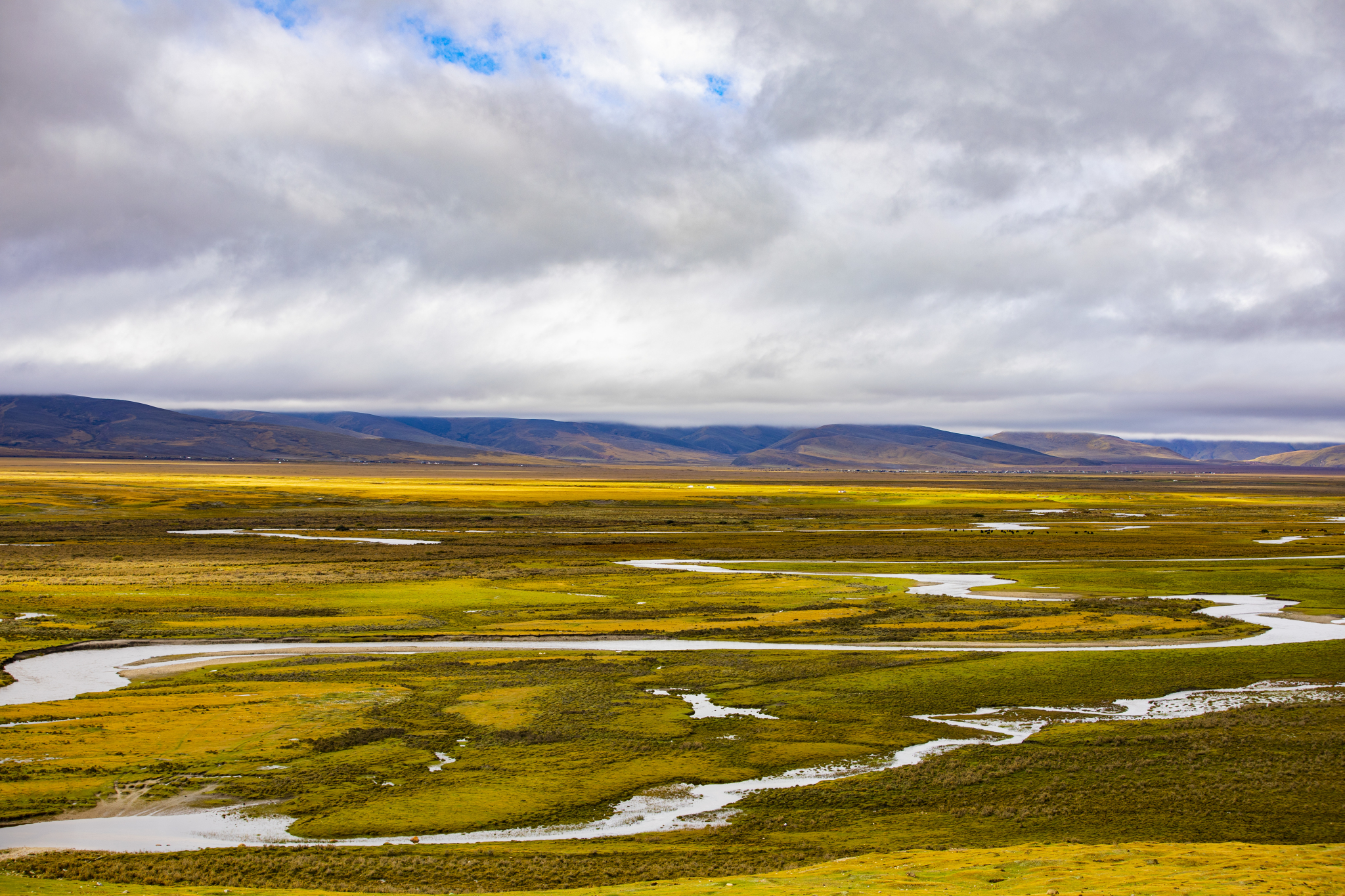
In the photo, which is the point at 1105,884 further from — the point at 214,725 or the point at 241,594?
the point at 241,594

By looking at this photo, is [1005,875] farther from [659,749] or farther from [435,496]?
[435,496]

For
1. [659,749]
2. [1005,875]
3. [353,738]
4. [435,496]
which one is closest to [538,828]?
[659,749]

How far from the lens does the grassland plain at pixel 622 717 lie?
20.0m

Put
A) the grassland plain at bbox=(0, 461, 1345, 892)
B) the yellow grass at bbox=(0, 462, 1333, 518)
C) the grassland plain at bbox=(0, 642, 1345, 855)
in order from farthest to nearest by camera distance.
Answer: the yellow grass at bbox=(0, 462, 1333, 518), the grassland plain at bbox=(0, 642, 1345, 855), the grassland plain at bbox=(0, 461, 1345, 892)

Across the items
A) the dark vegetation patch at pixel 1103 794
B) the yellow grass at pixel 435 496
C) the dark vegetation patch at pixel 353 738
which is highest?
the dark vegetation patch at pixel 1103 794

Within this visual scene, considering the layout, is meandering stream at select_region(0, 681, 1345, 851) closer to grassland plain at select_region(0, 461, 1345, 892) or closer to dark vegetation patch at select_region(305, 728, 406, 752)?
grassland plain at select_region(0, 461, 1345, 892)

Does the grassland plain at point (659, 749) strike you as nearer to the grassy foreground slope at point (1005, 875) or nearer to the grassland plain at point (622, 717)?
the grassland plain at point (622, 717)

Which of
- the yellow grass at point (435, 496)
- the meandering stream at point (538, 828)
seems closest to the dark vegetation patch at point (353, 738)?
the meandering stream at point (538, 828)

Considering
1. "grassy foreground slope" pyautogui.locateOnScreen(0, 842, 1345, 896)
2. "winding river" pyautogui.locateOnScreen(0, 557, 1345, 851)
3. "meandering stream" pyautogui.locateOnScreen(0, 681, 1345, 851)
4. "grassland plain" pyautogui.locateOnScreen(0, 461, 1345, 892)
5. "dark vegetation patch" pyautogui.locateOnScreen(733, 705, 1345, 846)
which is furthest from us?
"dark vegetation patch" pyautogui.locateOnScreen(733, 705, 1345, 846)

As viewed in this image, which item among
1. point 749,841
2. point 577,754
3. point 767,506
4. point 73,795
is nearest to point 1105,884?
point 749,841

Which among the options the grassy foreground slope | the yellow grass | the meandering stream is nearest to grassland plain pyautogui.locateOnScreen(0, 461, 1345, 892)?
the grassy foreground slope

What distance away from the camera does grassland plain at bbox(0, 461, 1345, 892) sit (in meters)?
20.0

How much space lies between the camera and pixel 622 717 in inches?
1128

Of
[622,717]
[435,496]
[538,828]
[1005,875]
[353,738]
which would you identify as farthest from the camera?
[435,496]
